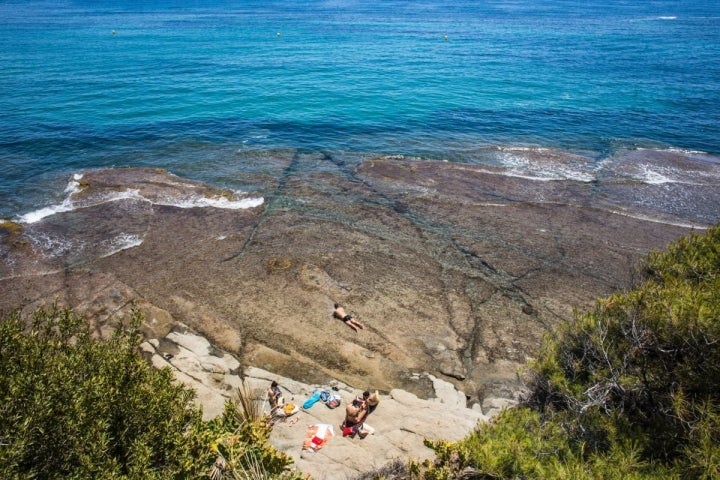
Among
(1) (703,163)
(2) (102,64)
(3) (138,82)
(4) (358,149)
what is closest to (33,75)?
(2) (102,64)

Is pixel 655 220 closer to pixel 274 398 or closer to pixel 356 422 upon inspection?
pixel 356 422

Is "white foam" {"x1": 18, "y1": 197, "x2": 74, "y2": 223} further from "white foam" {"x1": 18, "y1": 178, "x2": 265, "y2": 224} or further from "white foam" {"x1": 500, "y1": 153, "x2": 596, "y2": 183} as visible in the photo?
"white foam" {"x1": 500, "y1": 153, "x2": 596, "y2": 183}

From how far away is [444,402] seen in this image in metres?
12.1

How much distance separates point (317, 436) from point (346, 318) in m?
4.55

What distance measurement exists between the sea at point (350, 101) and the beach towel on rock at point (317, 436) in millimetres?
16358

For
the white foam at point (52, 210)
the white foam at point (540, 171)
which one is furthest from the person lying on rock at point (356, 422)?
the white foam at point (540, 171)

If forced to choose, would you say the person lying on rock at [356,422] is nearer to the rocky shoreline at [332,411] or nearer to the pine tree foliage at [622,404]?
the rocky shoreline at [332,411]

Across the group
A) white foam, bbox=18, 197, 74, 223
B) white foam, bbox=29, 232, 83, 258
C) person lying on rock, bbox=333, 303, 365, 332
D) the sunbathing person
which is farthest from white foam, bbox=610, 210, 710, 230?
white foam, bbox=18, 197, 74, 223

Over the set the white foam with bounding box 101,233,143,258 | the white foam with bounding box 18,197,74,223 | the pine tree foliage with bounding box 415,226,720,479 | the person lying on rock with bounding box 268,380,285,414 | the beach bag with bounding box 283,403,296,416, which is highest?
the pine tree foliage with bounding box 415,226,720,479

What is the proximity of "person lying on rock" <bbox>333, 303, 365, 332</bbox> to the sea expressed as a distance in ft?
40.4

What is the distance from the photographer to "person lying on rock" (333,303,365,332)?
14.6m

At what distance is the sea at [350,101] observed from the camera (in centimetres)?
2831

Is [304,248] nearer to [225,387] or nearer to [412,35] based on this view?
[225,387]

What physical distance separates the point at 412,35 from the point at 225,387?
3117 inches
